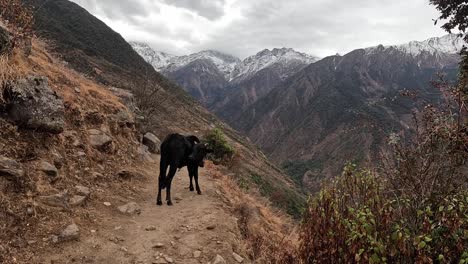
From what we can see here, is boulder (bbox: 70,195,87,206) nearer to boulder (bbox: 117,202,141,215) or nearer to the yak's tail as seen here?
boulder (bbox: 117,202,141,215)

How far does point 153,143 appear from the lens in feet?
66.3

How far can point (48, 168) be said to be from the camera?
8438mm

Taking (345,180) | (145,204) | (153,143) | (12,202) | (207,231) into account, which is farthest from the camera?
(153,143)

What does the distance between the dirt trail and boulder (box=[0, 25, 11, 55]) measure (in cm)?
420

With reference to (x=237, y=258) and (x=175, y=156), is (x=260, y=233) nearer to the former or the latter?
(x=237, y=258)

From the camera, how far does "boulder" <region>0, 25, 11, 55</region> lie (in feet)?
29.2

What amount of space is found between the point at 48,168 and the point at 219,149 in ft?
51.0

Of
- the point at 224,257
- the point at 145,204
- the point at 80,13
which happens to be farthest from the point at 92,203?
the point at 80,13

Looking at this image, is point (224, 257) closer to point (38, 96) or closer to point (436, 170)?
point (436, 170)

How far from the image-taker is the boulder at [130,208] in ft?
30.4

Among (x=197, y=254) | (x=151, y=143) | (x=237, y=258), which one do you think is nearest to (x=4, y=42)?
(x=197, y=254)

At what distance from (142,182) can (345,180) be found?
8.44 m

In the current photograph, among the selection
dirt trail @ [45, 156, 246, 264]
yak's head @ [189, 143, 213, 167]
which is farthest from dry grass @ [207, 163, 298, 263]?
yak's head @ [189, 143, 213, 167]

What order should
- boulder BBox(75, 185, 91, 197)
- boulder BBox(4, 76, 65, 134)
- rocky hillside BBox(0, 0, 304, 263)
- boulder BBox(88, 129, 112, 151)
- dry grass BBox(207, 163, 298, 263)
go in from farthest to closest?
boulder BBox(88, 129, 112, 151) → boulder BBox(75, 185, 91, 197) → boulder BBox(4, 76, 65, 134) → dry grass BBox(207, 163, 298, 263) → rocky hillside BBox(0, 0, 304, 263)
